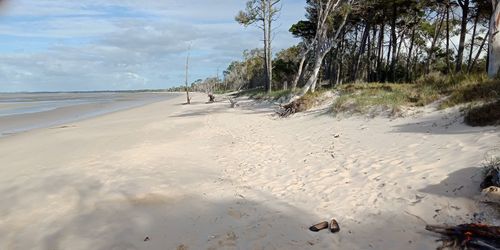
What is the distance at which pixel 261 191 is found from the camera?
6938mm

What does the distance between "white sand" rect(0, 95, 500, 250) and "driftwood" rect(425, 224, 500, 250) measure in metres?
Result: 0.18

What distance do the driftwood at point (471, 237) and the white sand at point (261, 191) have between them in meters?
0.18

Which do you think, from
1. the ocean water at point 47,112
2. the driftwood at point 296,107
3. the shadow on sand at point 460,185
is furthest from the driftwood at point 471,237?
the ocean water at point 47,112

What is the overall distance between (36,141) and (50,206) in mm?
9743

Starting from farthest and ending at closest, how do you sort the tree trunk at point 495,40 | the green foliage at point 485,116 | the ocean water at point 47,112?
1. the ocean water at point 47,112
2. the tree trunk at point 495,40
3. the green foliage at point 485,116

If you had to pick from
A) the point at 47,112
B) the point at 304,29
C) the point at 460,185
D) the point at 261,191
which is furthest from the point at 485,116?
the point at 47,112

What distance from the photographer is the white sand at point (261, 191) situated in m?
5.09

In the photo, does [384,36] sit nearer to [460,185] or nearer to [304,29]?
[304,29]

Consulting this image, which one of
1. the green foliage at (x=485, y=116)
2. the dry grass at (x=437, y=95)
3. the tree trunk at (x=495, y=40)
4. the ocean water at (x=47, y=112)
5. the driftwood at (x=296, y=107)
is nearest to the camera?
the green foliage at (x=485, y=116)

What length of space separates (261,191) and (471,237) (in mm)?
3407

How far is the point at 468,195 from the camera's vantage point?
517 cm

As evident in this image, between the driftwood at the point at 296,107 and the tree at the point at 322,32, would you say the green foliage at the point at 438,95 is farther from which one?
the tree at the point at 322,32

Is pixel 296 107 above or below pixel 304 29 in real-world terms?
below

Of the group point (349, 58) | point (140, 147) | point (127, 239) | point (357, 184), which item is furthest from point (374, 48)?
point (127, 239)
